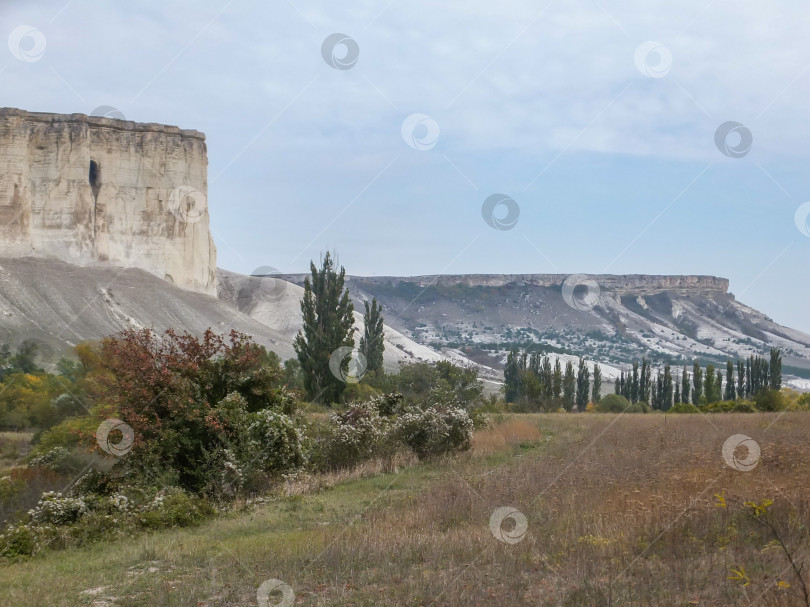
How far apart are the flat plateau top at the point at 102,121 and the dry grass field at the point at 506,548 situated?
78583mm

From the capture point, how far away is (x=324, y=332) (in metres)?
34.0

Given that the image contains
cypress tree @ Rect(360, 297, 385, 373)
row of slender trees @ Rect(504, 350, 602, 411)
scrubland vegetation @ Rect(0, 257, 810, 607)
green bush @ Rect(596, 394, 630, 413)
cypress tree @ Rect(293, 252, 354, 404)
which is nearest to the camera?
scrubland vegetation @ Rect(0, 257, 810, 607)

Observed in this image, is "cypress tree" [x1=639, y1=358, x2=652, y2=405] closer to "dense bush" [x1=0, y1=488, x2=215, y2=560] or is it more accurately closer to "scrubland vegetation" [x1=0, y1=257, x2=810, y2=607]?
"scrubland vegetation" [x1=0, y1=257, x2=810, y2=607]

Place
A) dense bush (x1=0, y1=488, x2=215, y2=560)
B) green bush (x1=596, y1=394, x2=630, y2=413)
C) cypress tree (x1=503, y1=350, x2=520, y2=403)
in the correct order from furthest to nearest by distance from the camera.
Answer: cypress tree (x1=503, y1=350, x2=520, y2=403) < green bush (x1=596, y1=394, x2=630, y2=413) < dense bush (x1=0, y1=488, x2=215, y2=560)

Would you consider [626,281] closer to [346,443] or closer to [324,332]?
[324,332]

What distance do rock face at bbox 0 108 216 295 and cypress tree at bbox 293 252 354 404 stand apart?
48920 mm

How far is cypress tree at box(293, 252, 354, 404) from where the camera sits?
33.3 meters

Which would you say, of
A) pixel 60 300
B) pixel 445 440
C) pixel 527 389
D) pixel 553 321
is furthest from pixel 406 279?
pixel 445 440

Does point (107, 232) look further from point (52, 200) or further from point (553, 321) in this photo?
point (553, 321)

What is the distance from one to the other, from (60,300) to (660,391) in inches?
1968

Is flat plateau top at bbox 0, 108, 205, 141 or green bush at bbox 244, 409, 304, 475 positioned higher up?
flat plateau top at bbox 0, 108, 205, 141

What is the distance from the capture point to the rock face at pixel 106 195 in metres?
76.4

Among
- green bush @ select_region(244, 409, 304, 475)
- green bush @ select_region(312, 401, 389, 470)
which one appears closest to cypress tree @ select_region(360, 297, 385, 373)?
green bush @ select_region(312, 401, 389, 470)

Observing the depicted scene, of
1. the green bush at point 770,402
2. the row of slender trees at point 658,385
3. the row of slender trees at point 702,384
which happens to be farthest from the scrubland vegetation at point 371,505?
the row of slender trees at point 702,384
